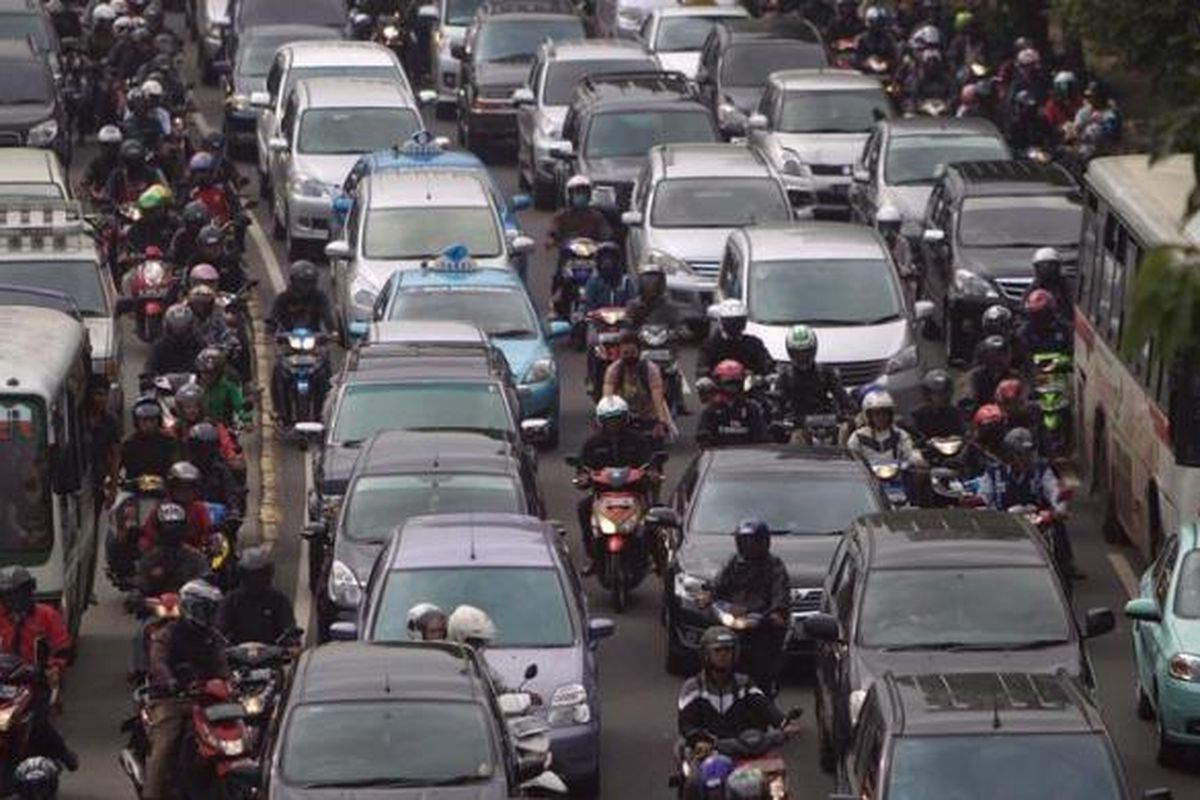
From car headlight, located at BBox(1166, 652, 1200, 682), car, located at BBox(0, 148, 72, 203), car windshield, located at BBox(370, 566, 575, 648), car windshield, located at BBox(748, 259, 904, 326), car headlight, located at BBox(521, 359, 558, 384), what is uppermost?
car windshield, located at BBox(370, 566, 575, 648)

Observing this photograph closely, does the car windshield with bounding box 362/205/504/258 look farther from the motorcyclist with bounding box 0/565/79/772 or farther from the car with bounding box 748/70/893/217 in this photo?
the motorcyclist with bounding box 0/565/79/772

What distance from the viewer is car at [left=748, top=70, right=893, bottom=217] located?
4391 cm

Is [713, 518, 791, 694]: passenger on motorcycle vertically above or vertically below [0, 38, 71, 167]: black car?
above

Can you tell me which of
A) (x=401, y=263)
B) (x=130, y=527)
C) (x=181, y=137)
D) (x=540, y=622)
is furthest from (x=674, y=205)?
(x=540, y=622)

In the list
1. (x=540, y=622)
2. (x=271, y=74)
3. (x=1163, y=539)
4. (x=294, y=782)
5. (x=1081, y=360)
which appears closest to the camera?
(x=294, y=782)

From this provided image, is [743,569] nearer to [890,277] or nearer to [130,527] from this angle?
[130,527]

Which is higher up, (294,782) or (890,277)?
(294,782)

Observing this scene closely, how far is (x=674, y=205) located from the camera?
39000 millimetres

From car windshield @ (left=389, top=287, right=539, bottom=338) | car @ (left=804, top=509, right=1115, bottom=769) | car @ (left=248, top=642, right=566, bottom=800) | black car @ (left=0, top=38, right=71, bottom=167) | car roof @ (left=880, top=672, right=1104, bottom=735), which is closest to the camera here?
car roof @ (left=880, top=672, right=1104, bottom=735)

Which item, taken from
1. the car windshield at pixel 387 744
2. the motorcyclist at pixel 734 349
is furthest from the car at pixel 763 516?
the car windshield at pixel 387 744

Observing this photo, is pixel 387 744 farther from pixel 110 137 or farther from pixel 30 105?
pixel 30 105

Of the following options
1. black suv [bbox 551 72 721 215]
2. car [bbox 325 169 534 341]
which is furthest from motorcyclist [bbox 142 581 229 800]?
black suv [bbox 551 72 721 215]

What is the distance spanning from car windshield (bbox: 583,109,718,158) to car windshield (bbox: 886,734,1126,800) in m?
25.0

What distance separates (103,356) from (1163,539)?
28.4 feet
